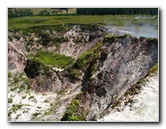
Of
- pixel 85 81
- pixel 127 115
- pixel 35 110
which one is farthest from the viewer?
pixel 85 81

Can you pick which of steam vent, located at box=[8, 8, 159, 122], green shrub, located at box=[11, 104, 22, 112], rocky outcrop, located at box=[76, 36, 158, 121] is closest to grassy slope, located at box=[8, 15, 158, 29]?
steam vent, located at box=[8, 8, 159, 122]

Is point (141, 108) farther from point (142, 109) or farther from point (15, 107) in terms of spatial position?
point (15, 107)

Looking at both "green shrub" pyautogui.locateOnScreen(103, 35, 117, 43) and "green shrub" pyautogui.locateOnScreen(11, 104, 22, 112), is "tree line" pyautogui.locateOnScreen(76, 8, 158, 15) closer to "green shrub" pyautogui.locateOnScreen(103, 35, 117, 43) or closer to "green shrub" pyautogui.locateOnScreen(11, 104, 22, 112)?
"green shrub" pyautogui.locateOnScreen(103, 35, 117, 43)

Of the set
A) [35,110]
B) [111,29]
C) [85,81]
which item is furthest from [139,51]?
[35,110]

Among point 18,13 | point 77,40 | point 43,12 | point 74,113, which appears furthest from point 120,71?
point 77,40


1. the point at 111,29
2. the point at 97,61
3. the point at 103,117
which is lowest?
the point at 103,117
